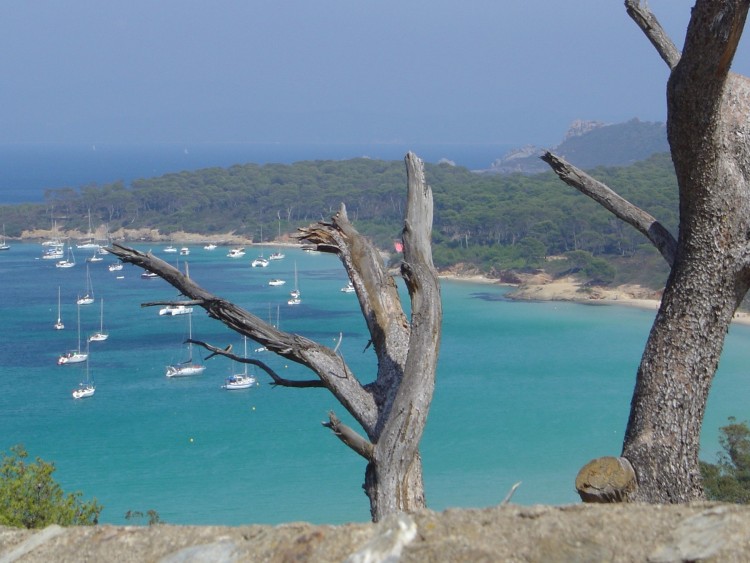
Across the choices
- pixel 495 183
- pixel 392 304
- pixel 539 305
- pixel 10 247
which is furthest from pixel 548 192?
pixel 392 304

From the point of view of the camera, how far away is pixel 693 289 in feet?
8.30

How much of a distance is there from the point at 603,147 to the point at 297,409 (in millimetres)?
87049

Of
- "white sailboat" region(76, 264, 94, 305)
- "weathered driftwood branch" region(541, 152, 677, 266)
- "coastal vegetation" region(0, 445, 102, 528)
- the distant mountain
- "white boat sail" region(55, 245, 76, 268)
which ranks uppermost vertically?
the distant mountain

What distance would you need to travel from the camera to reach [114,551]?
193 cm

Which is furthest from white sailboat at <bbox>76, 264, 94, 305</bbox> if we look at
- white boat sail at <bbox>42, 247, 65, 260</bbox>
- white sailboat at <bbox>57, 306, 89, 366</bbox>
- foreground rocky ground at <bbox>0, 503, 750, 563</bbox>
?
foreground rocky ground at <bbox>0, 503, 750, 563</bbox>

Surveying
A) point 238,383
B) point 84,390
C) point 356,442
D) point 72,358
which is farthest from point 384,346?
point 72,358

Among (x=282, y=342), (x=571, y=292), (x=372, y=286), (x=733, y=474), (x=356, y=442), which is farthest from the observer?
(x=571, y=292)

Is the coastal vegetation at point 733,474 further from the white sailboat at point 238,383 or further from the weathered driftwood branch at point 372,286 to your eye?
the white sailboat at point 238,383

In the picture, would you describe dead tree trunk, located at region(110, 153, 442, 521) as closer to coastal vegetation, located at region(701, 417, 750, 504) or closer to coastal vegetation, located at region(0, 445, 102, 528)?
coastal vegetation, located at region(0, 445, 102, 528)

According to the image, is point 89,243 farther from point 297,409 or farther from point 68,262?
point 297,409

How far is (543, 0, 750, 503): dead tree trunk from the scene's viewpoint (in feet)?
7.99

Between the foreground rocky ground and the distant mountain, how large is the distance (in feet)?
302

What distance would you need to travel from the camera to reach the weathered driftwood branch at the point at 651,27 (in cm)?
271

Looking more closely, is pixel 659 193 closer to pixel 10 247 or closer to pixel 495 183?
pixel 495 183
